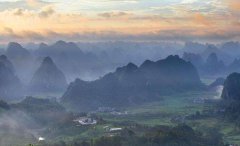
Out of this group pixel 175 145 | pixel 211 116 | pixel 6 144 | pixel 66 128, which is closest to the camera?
pixel 175 145

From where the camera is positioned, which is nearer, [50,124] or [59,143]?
[59,143]

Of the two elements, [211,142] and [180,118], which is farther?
[180,118]

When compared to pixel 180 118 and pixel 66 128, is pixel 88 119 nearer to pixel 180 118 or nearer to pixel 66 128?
pixel 66 128

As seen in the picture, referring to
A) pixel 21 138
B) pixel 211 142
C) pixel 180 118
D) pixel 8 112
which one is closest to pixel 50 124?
pixel 8 112

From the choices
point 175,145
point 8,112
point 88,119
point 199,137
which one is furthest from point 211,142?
point 8,112

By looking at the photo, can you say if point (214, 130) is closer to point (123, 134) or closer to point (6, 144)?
point (123, 134)

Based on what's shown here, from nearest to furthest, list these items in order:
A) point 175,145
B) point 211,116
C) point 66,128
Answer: point 175,145 → point 66,128 → point 211,116

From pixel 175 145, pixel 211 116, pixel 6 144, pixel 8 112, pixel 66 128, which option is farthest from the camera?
pixel 211 116

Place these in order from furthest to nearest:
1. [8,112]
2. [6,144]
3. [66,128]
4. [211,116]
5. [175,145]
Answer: [211,116]
[8,112]
[66,128]
[6,144]
[175,145]
